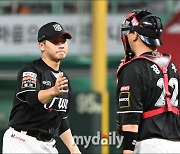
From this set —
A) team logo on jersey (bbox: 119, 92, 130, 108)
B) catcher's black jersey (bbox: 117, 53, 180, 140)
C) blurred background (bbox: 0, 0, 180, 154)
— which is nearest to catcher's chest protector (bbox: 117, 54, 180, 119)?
catcher's black jersey (bbox: 117, 53, 180, 140)

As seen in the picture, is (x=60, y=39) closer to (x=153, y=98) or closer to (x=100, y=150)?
(x=153, y=98)

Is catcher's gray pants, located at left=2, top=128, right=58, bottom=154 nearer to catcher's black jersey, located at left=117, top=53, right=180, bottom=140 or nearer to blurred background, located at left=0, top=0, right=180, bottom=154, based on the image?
catcher's black jersey, located at left=117, top=53, right=180, bottom=140

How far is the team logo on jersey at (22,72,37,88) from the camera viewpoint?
15.7ft

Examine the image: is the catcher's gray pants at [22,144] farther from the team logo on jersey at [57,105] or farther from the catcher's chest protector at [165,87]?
the catcher's chest protector at [165,87]

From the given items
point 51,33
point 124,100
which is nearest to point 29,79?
point 51,33

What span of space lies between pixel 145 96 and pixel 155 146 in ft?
0.99

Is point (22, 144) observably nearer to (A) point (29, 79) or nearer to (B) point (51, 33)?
(A) point (29, 79)

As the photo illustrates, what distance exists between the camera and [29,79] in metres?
4.82

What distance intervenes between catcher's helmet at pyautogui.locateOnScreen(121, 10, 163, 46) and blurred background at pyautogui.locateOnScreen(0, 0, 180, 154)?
101 inches

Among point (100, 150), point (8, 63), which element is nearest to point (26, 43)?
point (8, 63)

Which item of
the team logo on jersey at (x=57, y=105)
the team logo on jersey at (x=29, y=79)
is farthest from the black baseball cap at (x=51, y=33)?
the team logo on jersey at (x=57, y=105)

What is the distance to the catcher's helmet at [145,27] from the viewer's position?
4.32m

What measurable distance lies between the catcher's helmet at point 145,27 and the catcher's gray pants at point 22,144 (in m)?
1.06

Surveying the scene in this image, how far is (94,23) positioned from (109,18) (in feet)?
5.67
